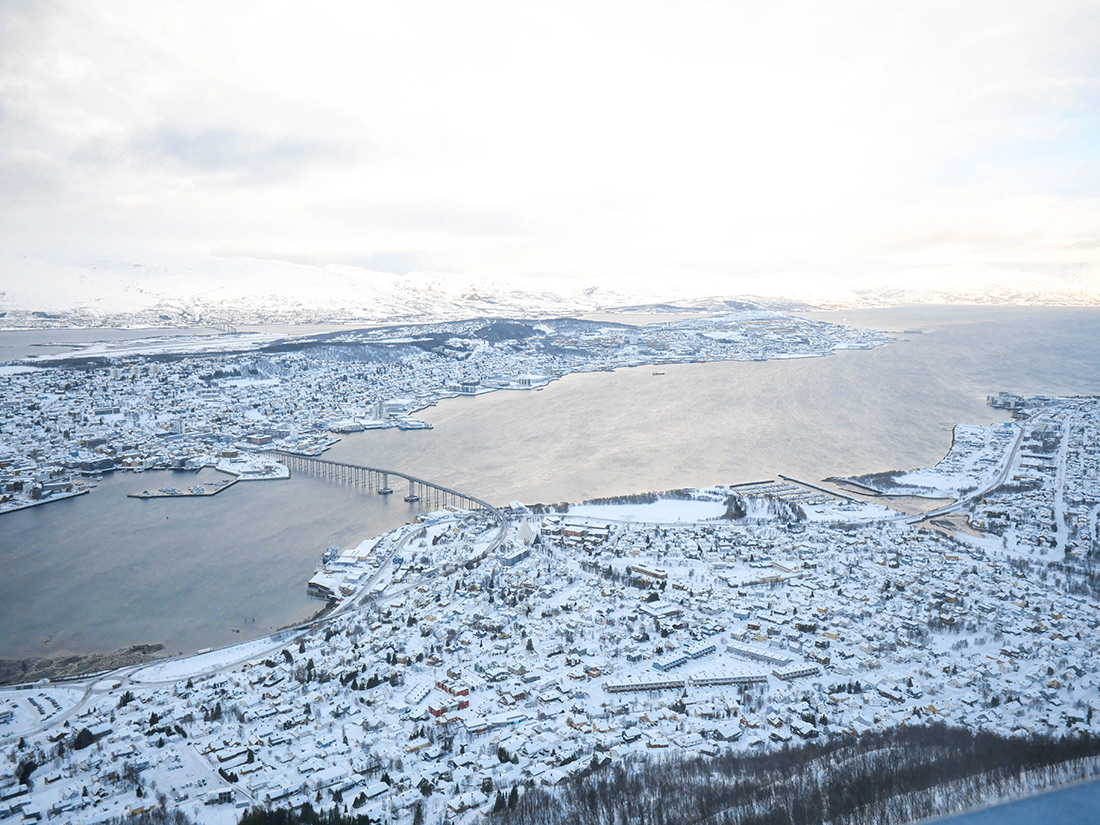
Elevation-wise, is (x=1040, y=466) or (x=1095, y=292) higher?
(x=1095, y=292)

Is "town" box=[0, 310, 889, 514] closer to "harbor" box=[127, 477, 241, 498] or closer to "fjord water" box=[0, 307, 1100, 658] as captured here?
"harbor" box=[127, 477, 241, 498]

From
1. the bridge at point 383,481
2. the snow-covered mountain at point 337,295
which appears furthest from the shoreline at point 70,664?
the snow-covered mountain at point 337,295

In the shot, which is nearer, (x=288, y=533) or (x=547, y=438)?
→ (x=288, y=533)

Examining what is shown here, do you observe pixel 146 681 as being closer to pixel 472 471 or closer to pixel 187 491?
pixel 187 491

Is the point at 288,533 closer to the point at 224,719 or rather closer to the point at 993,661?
the point at 224,719

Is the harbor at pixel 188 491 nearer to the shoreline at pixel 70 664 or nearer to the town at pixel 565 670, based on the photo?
the town at pixel 565 670

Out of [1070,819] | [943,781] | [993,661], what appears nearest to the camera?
[1070,819]

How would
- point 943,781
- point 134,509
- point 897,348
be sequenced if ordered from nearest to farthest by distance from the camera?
1. point 943,781
2. point 134,509
3. point 897,348

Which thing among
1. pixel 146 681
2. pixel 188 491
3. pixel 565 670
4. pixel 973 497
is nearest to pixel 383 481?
pixel 188 491

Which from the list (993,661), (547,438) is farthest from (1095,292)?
(993,661)
